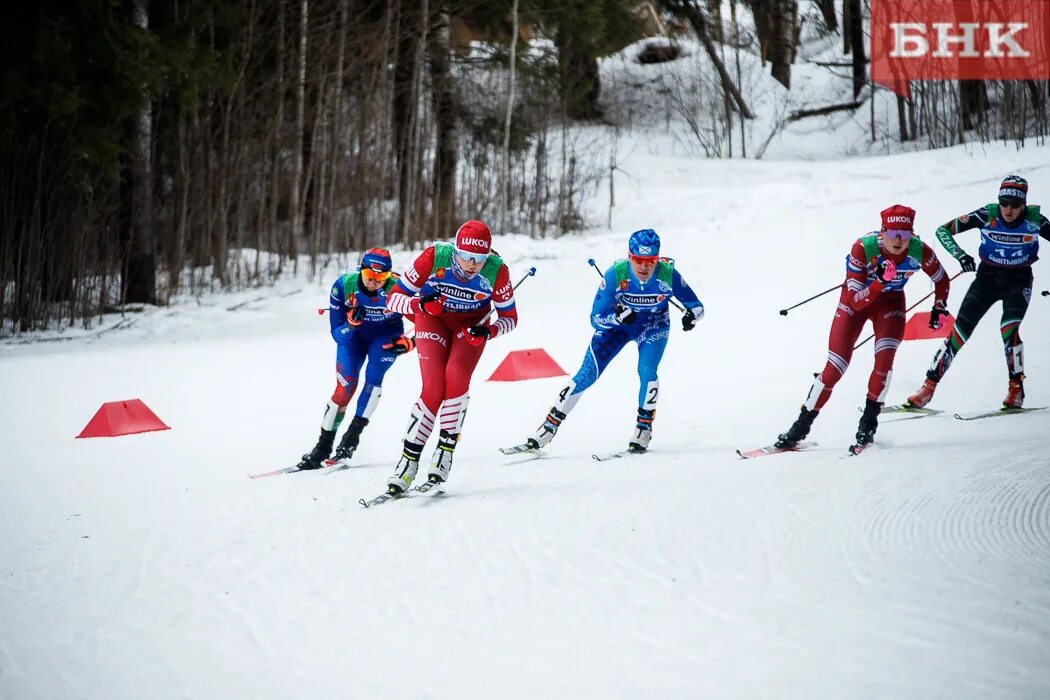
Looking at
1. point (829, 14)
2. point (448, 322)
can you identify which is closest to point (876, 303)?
point (448, 322)

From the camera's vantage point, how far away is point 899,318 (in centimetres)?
769

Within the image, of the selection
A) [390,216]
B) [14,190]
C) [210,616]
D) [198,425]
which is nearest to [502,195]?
[390,216]

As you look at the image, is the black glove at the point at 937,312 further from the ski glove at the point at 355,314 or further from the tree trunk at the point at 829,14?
the tree trunk at the point at 829,14

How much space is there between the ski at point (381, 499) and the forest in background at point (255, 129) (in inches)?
385

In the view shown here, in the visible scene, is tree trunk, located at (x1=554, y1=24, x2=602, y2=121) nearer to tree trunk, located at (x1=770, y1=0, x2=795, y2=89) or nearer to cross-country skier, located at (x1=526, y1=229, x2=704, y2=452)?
tree trunk, located at (x1=770, y1=0, x2=795, y2=89)

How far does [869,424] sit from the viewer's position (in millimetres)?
7383

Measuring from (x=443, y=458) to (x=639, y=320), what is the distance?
2180 mm

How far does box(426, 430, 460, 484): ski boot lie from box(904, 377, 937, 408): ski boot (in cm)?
445

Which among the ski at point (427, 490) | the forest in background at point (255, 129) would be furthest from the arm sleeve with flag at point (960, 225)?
the forest in background at point (255, 129)

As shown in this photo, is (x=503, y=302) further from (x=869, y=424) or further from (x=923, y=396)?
(x=923, y=396)

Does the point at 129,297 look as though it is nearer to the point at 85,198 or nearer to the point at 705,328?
the point at 85,198

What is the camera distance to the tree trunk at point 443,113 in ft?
71.6

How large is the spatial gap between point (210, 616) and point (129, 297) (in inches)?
529

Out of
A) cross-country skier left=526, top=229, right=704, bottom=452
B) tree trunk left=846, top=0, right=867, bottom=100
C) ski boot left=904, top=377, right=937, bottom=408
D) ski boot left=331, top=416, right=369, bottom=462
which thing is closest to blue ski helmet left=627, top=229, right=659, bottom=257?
cross-country skier left=526, top=229, right=704, bottom=452
